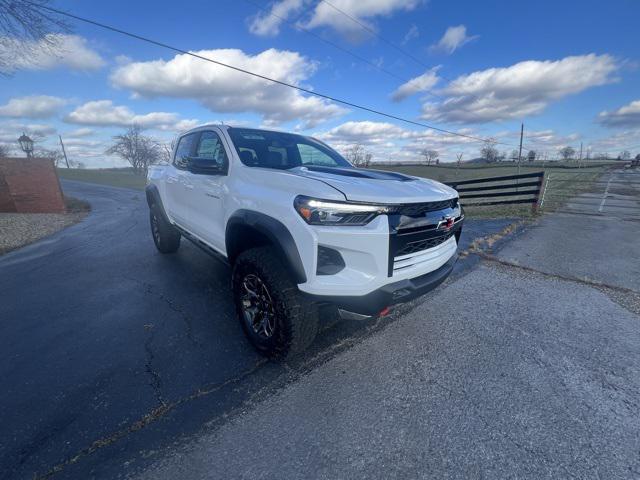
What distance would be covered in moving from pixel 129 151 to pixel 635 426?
233 feet

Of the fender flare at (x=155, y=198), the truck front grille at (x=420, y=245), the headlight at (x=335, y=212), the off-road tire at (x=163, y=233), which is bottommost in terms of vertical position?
the off-road tire at (x=163, y=233)

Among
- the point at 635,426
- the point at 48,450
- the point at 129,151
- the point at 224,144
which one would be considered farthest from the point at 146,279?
the point at 129,151

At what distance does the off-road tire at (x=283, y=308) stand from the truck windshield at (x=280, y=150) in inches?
42.3

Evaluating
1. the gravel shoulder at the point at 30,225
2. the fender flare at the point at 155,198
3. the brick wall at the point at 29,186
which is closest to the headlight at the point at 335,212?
the fender flare at the point at 155,198

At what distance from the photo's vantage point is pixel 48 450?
1.63m

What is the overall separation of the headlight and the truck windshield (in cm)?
117

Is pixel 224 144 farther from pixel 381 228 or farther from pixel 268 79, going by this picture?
pixel 268 79

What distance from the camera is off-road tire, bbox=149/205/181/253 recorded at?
192 inches

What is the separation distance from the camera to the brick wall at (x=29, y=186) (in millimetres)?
10320

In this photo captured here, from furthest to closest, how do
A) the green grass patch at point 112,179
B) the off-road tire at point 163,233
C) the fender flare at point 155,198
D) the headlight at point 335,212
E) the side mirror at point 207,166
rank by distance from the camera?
the green grass patch at point 112,179 → the off-road tire at point 163,233 → the fender flare at point 155,198 → the side mirror at point 207,166 → the headlight at point 335,212

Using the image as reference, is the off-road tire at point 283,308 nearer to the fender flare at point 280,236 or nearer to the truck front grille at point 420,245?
the fender flare at point 280,236

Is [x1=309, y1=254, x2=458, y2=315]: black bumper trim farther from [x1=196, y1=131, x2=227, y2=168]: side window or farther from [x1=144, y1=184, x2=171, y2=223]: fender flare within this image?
[x1=144, y1=184, x2=171, y2=223]: fender flare

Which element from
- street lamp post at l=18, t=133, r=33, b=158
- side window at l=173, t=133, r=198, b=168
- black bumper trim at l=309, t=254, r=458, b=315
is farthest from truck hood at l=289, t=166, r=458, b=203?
street lamp post at l=18, t=133, r=33, b=158

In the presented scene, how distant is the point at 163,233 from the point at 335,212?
418cm
